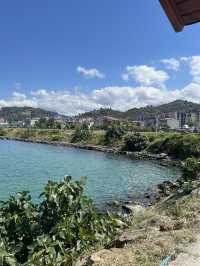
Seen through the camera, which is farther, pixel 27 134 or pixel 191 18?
pixel 27 134

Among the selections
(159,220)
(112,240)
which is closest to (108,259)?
(112,240)

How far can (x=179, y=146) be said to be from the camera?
61.7m

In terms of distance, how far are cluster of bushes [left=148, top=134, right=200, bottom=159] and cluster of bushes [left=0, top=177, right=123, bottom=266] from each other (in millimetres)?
49827

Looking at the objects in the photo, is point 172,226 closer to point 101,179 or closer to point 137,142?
point 101,179

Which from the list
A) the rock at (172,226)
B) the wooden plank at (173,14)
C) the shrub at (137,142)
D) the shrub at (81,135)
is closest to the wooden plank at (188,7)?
the wooden plank at (173,14)

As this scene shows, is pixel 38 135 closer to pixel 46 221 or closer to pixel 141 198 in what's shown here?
pixel 141 198

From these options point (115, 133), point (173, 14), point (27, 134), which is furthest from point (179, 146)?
point (27, 134)

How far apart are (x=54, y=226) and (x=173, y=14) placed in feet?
19.6

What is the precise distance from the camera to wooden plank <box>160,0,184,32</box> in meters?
3.05

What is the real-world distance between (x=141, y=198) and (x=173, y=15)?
2424 cm

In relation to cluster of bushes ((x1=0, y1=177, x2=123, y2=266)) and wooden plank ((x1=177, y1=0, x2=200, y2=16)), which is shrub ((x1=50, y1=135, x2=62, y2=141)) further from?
wooden plank ((x1=177, y1=0, x2=200, y2=16))

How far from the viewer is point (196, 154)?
56500mm

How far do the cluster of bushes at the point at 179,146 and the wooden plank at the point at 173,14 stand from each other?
54.6m

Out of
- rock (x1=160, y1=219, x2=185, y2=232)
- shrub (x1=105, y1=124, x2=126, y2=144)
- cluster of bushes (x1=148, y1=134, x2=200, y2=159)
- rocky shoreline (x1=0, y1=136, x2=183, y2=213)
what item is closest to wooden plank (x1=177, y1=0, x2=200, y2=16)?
rock (x1=160, y1=219, x2=185, y2=232)
